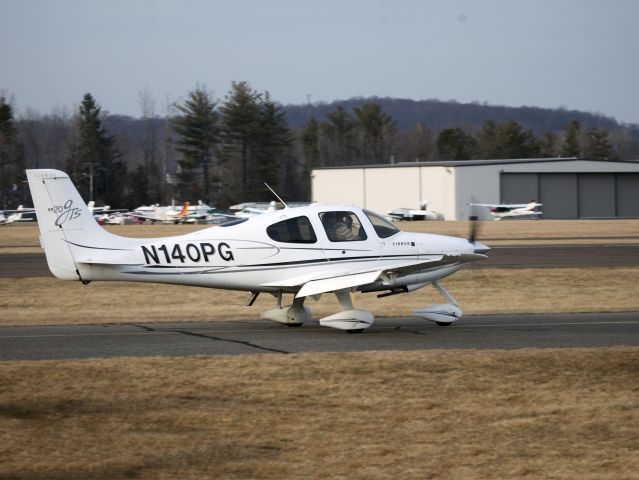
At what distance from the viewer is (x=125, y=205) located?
378ft

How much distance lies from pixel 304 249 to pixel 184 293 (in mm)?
9505

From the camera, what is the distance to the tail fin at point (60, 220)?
49.4 feet

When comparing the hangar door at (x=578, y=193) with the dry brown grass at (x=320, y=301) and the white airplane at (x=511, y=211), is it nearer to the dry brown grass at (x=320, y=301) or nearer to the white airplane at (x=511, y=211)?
the white airplane at (x=511, y=211)

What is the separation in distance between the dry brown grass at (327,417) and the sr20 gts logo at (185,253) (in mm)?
3342

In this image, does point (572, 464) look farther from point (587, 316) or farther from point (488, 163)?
point (488, 163)

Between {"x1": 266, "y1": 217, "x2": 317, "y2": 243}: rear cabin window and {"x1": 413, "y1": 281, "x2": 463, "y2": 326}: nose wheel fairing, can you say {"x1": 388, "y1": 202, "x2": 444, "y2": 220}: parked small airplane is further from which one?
{"x1": 266, "y1": 217, "x2": 317, "y2": 243}: rear cabin window

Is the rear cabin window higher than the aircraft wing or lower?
higher

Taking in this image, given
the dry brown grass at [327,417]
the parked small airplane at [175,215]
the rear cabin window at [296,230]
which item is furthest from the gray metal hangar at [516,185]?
the dry brown grass at [327,417]

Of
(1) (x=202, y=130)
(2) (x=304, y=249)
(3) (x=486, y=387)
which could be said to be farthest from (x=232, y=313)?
(1) (x=202, y=130)

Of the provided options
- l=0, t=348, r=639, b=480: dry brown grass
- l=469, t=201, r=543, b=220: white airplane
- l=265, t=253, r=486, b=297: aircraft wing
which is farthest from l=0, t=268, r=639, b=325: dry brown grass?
l=469, t=201, r=543, b=220: white airplane

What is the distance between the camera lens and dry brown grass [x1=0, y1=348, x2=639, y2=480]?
8148 millimetres

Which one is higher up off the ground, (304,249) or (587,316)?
(304,249)

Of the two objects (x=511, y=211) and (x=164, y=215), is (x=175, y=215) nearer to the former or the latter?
(x=164, y=215)

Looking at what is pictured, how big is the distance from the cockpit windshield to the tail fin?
15.4ft
